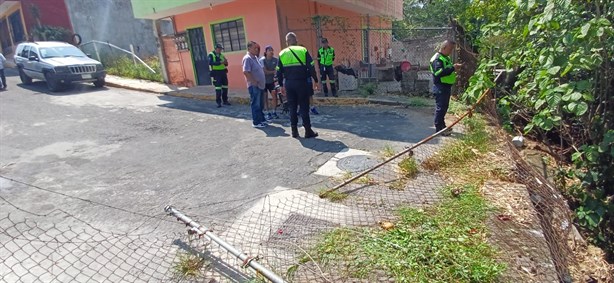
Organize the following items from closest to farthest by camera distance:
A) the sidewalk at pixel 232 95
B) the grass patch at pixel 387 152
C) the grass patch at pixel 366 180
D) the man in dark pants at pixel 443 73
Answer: the grass patch at pixel 366 180 → the grass patch at pixel 387 152 → the man in dark pants at pixel 443 73 → the sidewalk at pixel 232 95

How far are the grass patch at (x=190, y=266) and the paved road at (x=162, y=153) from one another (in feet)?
2.62

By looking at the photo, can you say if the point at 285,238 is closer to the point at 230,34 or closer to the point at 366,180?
the point at 366,180

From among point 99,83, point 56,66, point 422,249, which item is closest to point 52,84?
point 56,66

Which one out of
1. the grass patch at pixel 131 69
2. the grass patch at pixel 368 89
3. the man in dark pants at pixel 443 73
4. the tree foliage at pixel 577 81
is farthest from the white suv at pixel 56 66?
the tree foliage at pixel 577 81

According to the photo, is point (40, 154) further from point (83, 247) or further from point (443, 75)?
point (443, 75)

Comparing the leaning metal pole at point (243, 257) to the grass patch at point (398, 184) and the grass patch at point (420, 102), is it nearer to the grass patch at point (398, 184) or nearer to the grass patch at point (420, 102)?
the grass patch at point (398, 184)

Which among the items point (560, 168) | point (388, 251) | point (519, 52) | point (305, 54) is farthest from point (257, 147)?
point (560, 168)

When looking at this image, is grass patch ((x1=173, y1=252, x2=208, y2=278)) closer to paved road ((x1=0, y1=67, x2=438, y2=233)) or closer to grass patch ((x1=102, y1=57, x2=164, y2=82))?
paved road ((x1=0, y1=67, x2=438, y2=233))

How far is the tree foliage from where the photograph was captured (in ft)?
9.06

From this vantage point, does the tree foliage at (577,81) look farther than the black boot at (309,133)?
No

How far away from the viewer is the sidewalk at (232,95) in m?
8.97

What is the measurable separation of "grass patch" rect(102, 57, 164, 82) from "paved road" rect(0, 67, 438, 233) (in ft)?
16.3

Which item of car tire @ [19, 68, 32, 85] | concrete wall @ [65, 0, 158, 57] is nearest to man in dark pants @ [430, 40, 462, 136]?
car tire @ [19, 68, 32, 85]

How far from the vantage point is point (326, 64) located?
9.14 meters
